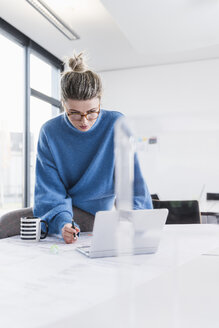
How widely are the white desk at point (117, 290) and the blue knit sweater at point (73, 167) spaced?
38 centimetres

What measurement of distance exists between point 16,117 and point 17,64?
63 cm

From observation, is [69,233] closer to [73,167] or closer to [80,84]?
[73,167]

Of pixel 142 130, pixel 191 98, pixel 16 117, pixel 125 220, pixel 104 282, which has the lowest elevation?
pixel 104 282

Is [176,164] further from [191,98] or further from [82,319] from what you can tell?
[191,98]

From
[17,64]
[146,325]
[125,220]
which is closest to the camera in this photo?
[146,325]

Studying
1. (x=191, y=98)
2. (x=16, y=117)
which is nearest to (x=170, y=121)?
(x=16, y=117)

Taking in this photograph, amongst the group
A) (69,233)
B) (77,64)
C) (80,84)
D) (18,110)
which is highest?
(18,110)

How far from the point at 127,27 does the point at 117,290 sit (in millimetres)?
2964

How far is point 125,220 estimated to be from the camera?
53cm

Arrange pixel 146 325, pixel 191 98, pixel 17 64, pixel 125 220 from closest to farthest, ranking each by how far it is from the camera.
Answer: pixel 146 325 < pixel 125 220 < pixel 17 64 < pixel 191 98

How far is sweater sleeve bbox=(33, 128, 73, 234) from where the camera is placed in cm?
110

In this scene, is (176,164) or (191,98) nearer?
(176,164)

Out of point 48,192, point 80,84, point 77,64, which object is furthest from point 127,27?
point 48,192

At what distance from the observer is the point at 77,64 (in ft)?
4.20
